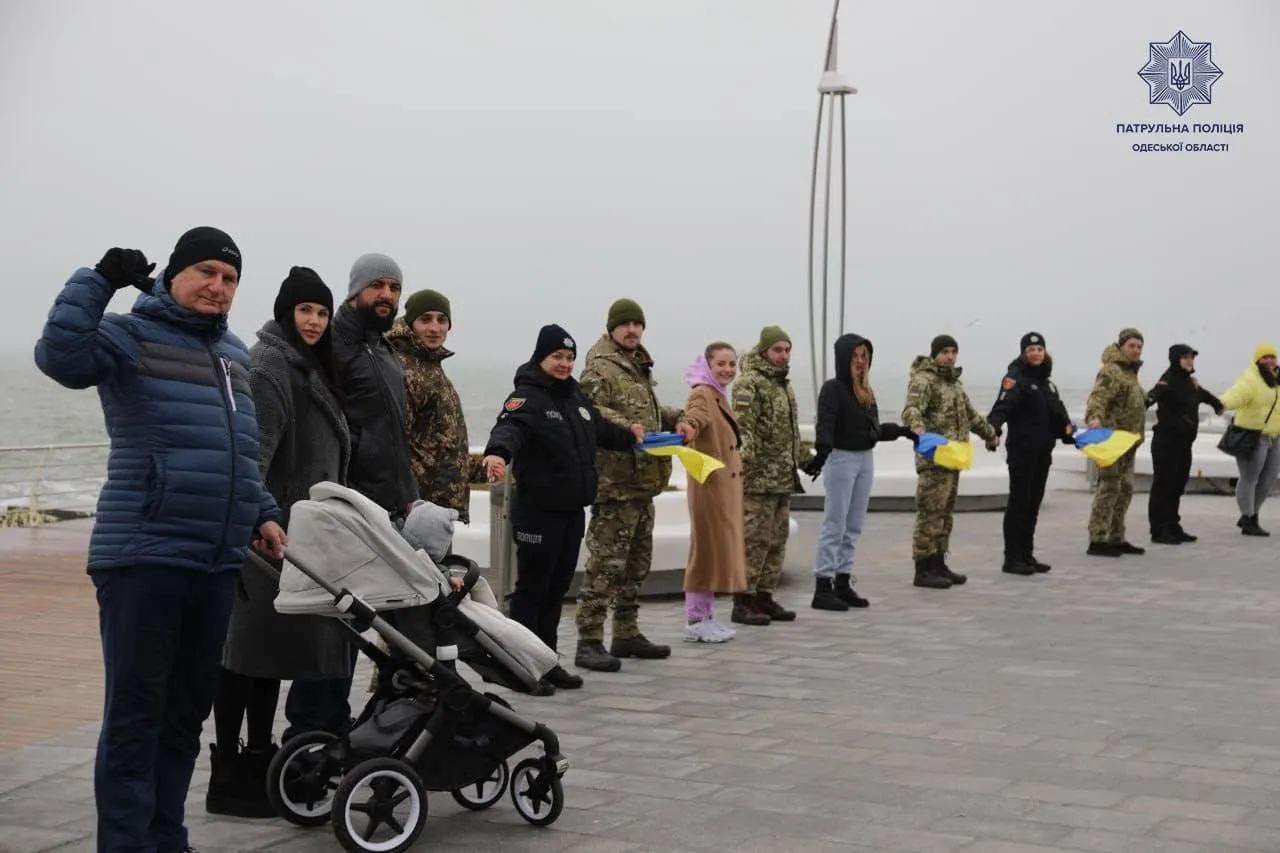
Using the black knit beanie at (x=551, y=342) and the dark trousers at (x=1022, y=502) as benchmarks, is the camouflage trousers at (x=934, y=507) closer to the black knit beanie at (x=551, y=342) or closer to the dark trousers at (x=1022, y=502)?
the dark trousers at (x=1022, y=502)

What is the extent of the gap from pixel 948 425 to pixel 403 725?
708cm

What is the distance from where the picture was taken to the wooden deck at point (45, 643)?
21.7 feet

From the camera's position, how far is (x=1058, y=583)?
11602 millimetres

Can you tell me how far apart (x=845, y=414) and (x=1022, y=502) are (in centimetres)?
256

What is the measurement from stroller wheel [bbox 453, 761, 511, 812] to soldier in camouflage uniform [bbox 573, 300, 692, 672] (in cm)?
259

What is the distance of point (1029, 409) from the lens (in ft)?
39.9

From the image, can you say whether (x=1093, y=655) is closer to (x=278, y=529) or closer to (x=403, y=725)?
(x=403, y=725)

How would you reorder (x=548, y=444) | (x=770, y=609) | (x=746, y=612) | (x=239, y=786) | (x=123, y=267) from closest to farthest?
(x=123, y=267) < (x=239, y=786) < (x=548, y=444) < (x=746, y=612) < (x=770, y=609)

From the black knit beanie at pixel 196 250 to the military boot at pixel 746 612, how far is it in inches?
217

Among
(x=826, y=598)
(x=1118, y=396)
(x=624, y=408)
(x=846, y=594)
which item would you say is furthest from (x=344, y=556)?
(x=1118, y=396)

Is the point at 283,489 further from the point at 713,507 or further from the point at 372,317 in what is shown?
the point at 713,507

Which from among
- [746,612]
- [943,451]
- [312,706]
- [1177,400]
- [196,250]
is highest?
[196,250]

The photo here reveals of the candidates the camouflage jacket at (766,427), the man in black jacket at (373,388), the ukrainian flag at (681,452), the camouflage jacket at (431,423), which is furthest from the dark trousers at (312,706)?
the camouflage jacket at (766,427)

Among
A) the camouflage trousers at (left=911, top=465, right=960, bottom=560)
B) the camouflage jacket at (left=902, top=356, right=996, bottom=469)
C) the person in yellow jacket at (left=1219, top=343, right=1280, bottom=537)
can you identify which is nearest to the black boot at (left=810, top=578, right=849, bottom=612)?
the camouflage trousers at (left=911, top=465, right=960, bottom=560)
